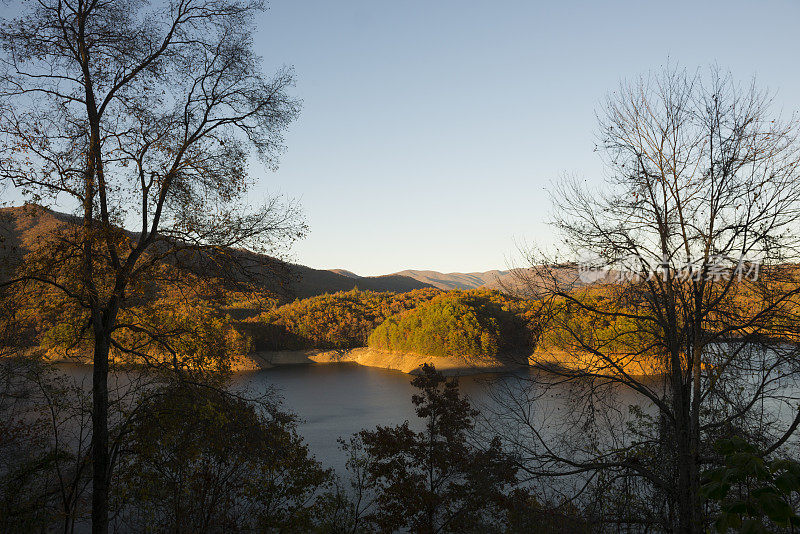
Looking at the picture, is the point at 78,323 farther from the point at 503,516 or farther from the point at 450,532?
the point at 503,516

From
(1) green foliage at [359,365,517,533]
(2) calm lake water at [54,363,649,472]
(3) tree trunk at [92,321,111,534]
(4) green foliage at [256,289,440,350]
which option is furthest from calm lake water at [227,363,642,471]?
(4) green foliage at [256,289,440,350]

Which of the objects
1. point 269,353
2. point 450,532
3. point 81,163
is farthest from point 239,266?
point 269,353

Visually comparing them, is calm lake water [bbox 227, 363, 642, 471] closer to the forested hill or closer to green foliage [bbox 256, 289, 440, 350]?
the forested hill

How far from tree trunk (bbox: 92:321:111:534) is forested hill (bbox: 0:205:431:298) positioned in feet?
6.03

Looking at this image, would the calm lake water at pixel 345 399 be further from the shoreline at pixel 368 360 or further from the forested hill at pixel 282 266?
the forested hill at pixel 282 266

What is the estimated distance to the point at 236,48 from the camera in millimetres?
9289

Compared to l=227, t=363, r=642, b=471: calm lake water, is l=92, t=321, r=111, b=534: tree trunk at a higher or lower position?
higher

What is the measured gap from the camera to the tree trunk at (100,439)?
7555mm

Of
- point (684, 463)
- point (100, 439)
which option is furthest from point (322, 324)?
point (684, 463)

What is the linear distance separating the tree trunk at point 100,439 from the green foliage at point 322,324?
7323 cm

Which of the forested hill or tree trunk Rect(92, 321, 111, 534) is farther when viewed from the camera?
tree trunk Rect(92, 321, 111, 534)

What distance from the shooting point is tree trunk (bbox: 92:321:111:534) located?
7.55 metres

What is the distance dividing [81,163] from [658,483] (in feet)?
33.6

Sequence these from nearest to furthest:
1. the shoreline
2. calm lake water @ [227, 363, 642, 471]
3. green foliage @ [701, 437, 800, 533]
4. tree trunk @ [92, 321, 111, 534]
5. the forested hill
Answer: green foliage @ [701, 437, 800, 533], the forested hill, tree trunk @ [92, 321, 111, 534], calm lake water @ [227, 363, 642, 471], the shoreline
